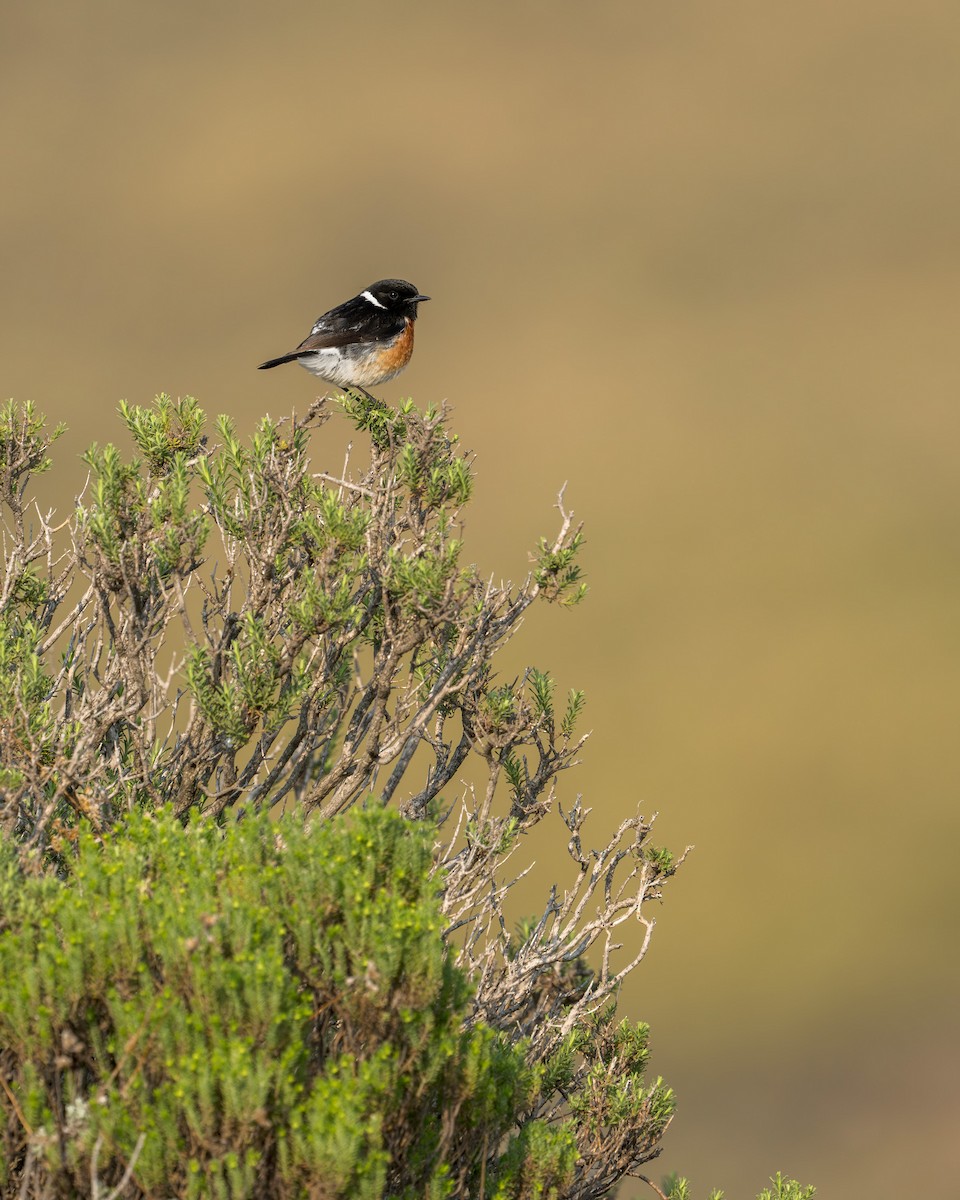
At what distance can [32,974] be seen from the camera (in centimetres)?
496

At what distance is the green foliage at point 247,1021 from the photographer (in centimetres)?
483

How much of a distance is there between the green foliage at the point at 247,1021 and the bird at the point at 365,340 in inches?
245

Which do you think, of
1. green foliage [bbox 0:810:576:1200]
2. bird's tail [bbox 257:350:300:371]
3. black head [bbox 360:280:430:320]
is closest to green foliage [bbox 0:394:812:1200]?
green foliage [bbox 0:810:576:1200]

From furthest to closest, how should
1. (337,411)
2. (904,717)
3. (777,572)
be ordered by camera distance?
1. (777,572)
2. (904,717)
3. (337,411)

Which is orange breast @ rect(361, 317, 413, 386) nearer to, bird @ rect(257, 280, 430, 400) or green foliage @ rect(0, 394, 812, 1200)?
bird @ rect(257, 280, 430, 400)

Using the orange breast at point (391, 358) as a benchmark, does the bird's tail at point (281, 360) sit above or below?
below

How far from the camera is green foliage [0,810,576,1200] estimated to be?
4.83 meters

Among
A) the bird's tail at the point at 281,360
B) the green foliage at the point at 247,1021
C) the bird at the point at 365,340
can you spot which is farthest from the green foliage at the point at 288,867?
the bird at the point at 365,340

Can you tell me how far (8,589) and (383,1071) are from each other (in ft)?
15.8

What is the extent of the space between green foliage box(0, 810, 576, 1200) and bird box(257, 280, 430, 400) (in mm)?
6225

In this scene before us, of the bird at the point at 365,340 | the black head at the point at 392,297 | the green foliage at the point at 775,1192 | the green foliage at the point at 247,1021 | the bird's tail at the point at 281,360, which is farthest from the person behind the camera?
the black head at the point at 392,297

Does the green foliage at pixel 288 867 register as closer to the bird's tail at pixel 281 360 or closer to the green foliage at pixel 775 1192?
the green foliage at pixel 775 1192

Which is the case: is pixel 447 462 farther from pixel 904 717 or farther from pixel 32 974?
pixel 904 717

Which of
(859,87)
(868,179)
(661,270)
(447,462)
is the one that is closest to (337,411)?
(447,462)
